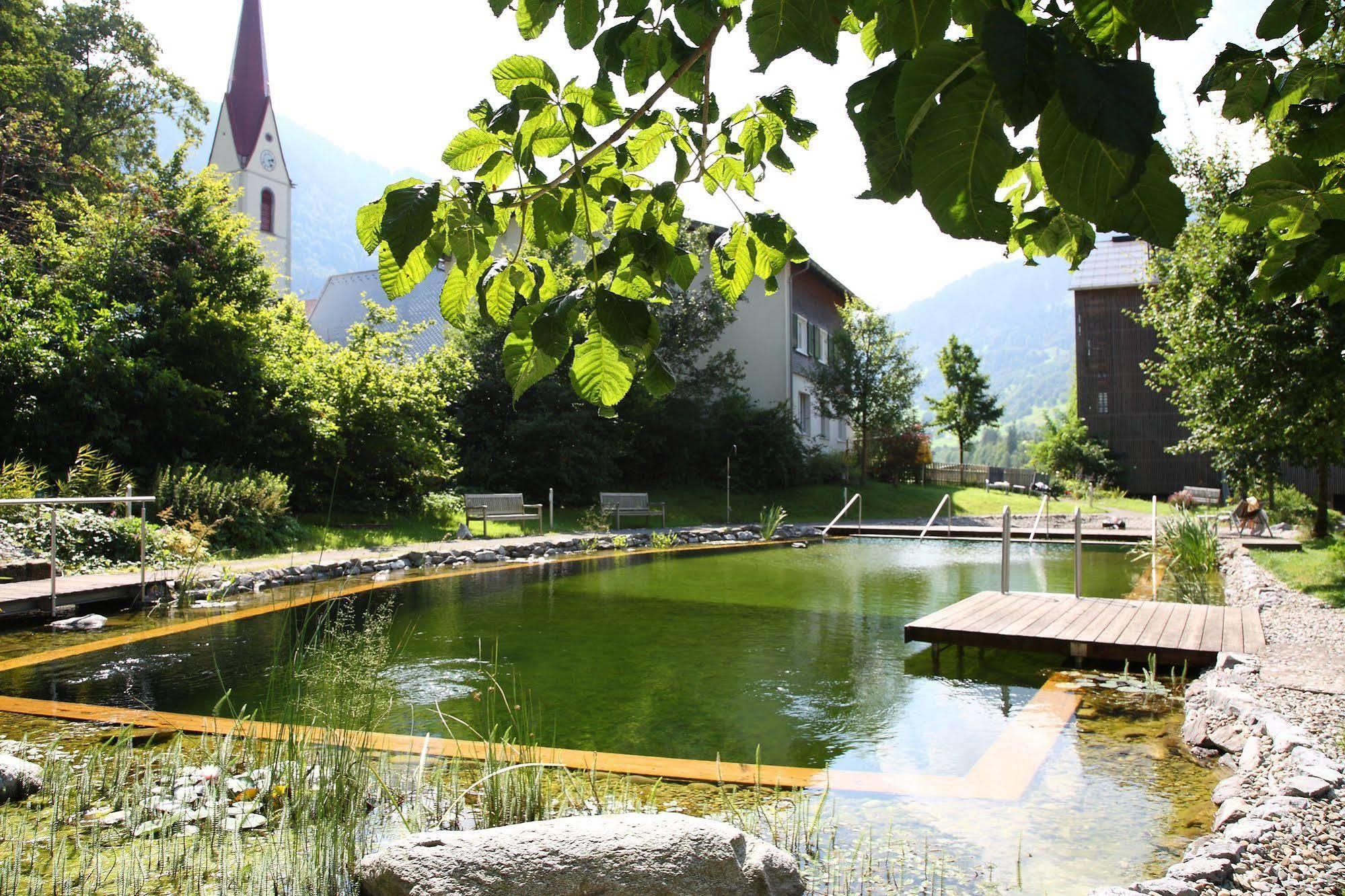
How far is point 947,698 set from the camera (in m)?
5.59

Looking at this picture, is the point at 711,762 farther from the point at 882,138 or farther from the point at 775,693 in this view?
the point at 882,138

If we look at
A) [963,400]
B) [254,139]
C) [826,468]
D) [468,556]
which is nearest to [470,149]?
[468,556]

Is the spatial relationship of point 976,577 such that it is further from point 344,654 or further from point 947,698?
point 344,654

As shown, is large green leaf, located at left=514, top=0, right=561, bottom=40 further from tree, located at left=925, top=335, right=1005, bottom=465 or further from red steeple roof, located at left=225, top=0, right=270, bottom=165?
red steeple roof, located at left=225, top=0, right=270, bottom=165

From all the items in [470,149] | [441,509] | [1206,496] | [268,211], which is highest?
[268,211]

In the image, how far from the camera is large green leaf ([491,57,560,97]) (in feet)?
4.50

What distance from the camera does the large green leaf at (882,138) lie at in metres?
0.97

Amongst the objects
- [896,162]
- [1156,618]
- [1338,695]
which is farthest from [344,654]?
[1156,618]

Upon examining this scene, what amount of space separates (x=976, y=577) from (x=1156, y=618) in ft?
15.0

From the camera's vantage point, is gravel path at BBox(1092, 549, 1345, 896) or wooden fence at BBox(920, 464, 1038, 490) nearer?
gravel path at BBox(1092, 549, 1345, 896)

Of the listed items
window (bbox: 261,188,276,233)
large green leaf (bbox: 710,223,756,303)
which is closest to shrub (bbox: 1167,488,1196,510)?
large green leaf (bbox: 710,223,756,303)

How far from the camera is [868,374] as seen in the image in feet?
85.0

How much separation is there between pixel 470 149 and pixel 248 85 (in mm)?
47387

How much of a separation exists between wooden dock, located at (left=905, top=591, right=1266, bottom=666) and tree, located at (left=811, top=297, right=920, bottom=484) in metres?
18.5
